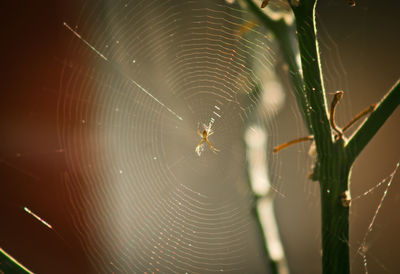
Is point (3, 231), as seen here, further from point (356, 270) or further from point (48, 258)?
point (356, 270)

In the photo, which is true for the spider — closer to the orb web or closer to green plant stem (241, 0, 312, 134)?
the orb web

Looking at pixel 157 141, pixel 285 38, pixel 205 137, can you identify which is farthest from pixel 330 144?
pixel 157 141

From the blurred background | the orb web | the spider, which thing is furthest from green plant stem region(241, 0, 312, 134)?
the spider

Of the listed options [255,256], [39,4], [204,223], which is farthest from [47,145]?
[255,256]

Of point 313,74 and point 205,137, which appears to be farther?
point 205,137

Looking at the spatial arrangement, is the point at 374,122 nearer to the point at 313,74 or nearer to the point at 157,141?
the point at 313,74

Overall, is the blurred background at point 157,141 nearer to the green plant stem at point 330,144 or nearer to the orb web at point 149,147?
the orb web at point 149,147
